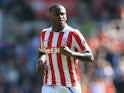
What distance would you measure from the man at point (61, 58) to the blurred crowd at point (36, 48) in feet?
18.4

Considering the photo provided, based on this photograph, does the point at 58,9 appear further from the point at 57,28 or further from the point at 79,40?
the point at 79,40

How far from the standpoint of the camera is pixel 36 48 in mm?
19391

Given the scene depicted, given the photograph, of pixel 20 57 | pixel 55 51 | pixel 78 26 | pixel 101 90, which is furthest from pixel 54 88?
pixel 78 26

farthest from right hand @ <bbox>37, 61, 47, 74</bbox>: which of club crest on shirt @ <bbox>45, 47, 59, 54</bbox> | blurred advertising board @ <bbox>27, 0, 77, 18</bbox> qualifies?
blurred advertising board @ <bbox>27, 0, 77, 18</bbox>

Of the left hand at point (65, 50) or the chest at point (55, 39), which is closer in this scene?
the left hand at point (65, 50)

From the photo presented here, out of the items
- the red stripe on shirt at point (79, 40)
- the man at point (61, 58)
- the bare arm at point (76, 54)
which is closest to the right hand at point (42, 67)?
the man at point (61, 58)

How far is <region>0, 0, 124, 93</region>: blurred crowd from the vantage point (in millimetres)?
17406

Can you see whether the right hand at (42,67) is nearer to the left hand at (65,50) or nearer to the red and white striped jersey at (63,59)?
the red and white striped jersey at (63,59)

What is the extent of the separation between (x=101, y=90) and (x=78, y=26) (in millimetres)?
4554

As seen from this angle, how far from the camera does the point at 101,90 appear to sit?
16797mm

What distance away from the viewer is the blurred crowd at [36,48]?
1741 cm

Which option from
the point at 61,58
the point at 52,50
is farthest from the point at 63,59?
the point at 52,50

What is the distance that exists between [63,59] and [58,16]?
0.62 meters

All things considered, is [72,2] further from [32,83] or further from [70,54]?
[70,54]
